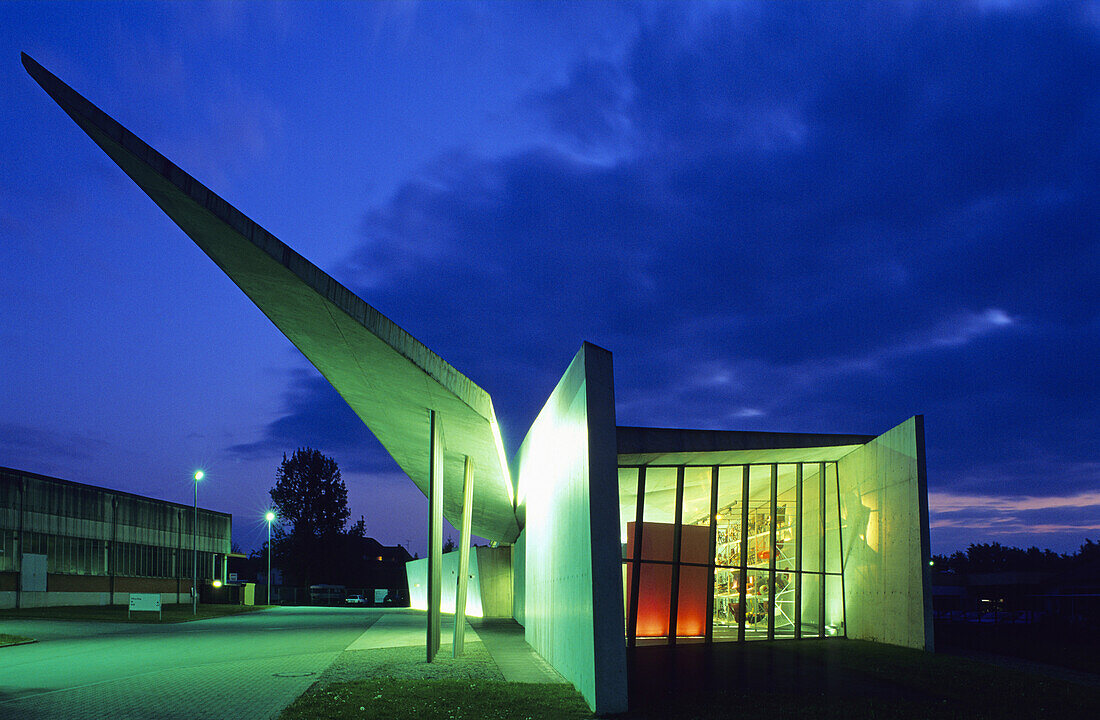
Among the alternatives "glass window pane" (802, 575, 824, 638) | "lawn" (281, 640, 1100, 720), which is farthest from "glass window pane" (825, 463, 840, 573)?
"lawn" (281, 640, 1100, 720)

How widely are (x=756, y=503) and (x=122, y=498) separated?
133ft

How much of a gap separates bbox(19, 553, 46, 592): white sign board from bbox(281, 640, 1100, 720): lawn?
114 feet

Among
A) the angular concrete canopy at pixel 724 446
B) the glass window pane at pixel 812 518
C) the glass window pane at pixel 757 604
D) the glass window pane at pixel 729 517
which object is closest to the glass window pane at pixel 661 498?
the angular concrete canopy at pixel 724 446

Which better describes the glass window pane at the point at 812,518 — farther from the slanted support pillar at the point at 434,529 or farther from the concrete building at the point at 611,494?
the slanted support pillar at the point at 434,529

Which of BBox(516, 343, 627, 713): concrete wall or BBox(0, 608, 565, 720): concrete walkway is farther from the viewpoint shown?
BBox(0, 608, 565, 720): concrete walkway

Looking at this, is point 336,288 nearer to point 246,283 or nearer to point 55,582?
point 246,283

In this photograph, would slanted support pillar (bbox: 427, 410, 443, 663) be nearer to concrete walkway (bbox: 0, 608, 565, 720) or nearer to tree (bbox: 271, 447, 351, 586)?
concrete walkway (bbox: 0, 608, 565, 720)

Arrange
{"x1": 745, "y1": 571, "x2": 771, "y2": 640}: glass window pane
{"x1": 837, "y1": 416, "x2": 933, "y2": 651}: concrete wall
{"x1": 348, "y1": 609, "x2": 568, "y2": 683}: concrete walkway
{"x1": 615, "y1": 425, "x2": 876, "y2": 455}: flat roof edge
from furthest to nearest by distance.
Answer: {"x1": 745, "y1": 571, "x2": 771, "y2": 640}: glass window pane, {"x1": 615, "y1": 425, "x2": 876, "y2": 455}: flat roof edge, {"x1": 837, "y1": 416, "x2": 933, "y2": 651}: concrete wall, {"x1": 348, "y1": 609, "x2": 568, "y2": 683}: concrete walkway

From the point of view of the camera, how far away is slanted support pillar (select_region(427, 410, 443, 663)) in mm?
15182

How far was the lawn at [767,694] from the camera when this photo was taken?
32.1 feet

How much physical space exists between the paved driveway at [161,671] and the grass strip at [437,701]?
0.51 meters

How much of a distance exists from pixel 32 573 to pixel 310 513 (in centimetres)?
3554

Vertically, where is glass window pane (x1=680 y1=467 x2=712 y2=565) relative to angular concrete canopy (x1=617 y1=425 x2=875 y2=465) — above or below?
below

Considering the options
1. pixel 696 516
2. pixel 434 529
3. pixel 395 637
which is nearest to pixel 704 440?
pixel 696 516
